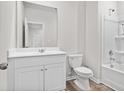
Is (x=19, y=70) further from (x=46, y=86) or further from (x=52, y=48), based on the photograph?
(x=52, y=48)

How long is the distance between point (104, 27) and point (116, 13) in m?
0.67

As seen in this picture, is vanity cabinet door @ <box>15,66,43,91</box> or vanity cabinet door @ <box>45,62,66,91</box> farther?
vanity cabinet door @ <box>45,62,66,91</box>

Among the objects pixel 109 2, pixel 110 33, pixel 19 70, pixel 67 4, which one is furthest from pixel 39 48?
pixel 109 2

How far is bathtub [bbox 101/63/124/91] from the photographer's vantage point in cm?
207

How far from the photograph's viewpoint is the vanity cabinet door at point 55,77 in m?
1.90

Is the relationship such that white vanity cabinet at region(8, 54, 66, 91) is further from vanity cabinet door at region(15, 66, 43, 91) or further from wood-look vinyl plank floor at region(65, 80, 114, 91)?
wood-look vinyl plank floor at region(65, 80, 114, 91)

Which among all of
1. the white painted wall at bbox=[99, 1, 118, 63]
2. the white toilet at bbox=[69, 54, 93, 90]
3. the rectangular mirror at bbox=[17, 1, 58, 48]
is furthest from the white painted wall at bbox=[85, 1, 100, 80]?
the rectangular mirror at bbox=[17, 1, 58, 48]

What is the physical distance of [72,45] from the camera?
2742 millimetres

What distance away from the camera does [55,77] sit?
1.97 metres

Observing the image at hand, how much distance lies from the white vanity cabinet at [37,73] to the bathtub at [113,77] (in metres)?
1.09

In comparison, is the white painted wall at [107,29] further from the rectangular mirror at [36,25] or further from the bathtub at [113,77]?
the rectangular mirror at [36,25]

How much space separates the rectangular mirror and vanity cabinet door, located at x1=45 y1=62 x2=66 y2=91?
0.66 metres

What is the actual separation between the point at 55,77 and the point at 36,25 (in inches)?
48.1

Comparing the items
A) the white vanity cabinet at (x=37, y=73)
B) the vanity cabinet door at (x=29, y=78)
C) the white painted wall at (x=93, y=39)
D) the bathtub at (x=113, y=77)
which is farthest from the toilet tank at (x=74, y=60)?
the vanity cabinet door at (x=29, y=78)
